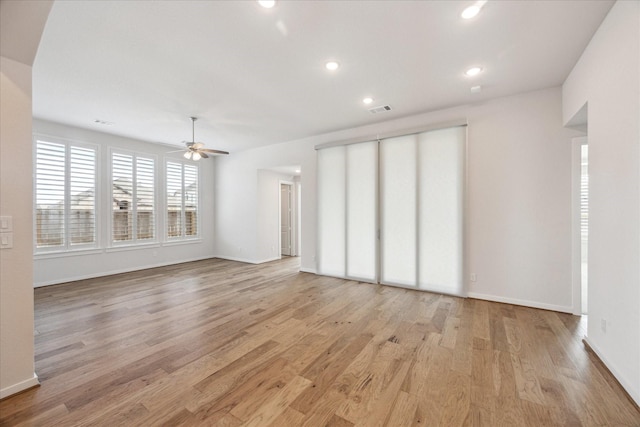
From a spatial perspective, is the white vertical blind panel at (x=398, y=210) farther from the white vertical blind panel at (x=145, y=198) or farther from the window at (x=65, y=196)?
the window at (x=65, y=196)

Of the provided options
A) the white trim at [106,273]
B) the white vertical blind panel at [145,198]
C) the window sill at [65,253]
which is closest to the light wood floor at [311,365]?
the white trim at [106,273]

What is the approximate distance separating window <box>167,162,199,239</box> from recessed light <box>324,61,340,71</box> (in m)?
5.42

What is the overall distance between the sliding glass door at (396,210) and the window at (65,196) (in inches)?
188

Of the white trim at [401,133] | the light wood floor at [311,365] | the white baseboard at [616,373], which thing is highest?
the white trim at [401,133]

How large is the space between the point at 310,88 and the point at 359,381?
3413mm

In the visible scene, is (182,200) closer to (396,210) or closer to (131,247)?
(131,247)

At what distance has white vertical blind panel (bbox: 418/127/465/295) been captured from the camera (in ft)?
13.5

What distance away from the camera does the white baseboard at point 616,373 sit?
1818 millimetres

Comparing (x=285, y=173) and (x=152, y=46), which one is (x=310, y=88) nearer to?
(x=152, y=46)

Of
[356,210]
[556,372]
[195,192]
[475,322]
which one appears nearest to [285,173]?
[195,192]

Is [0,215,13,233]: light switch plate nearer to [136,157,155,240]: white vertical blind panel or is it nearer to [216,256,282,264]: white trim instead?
[136,157,155,240]: white vertical blind panel

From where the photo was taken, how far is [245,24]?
2.28 metres

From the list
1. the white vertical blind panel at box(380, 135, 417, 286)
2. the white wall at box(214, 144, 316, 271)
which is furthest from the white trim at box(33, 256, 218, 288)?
the white vertical blind panel at box(380, 135, 417, 286)

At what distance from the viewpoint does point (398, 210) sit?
468 centimetres
